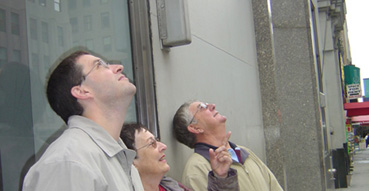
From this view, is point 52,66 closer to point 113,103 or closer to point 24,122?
point 24,122

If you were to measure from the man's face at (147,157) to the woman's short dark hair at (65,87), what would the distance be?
0.88 m

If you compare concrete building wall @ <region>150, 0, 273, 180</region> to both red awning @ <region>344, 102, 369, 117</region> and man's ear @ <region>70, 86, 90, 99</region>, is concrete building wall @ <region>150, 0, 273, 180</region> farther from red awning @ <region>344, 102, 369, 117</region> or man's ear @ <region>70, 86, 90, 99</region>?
red awning @ <region>344, 102, 369, 117</region>

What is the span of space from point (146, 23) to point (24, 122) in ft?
5.55

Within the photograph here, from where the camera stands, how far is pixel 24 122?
2.33 m

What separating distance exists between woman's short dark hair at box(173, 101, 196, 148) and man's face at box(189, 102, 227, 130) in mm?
56

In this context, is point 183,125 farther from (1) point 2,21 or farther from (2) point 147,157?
(1) point 2,21

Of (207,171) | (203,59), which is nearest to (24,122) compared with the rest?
(207,171)

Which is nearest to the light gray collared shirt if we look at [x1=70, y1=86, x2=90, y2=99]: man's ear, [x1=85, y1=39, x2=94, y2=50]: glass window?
[x1=70, y1=86, x2=90, y2=99]: man's ear

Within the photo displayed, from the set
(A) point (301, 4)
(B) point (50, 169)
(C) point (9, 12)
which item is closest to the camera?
(B) point (50, 169)

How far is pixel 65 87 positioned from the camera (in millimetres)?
2111

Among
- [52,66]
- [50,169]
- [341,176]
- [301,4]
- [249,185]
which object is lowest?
[341,176]

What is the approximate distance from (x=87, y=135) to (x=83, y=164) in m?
0.24

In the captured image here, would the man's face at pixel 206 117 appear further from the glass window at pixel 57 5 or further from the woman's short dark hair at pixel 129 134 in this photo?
the glass window at pixel 57 5

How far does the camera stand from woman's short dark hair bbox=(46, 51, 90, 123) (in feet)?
6.88
